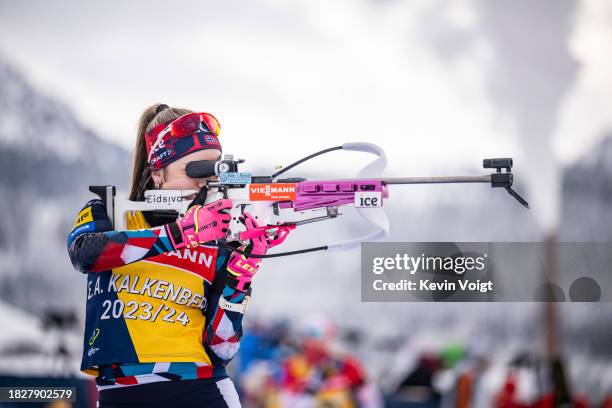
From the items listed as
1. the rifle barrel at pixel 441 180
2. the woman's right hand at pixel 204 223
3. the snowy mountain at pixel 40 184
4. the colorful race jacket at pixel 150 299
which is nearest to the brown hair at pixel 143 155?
the colorful race jacket at pixel 150 299

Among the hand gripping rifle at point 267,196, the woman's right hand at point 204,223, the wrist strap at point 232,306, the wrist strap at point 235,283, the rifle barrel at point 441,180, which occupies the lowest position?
the wrist strap at point 232,306

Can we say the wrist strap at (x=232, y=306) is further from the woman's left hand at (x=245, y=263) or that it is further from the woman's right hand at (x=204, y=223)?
the woman's right hand at (x=204, y=223)

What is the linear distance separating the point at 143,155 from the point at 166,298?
0.42 metres

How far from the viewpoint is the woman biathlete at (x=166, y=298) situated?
1.52 metres

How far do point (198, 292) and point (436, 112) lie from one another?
1.65 meters

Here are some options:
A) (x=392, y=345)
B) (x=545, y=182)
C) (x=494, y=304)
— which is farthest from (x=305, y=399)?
(x=545, y=182)

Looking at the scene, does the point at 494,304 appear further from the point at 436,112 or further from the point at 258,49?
the point at 258,49

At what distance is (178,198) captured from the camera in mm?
1710

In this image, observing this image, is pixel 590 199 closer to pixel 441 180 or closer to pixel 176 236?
pixel 441 180

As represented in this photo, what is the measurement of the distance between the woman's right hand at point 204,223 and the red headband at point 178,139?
22 cm

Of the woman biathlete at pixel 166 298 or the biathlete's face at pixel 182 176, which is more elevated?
the biathlete's face at pixel 182 176

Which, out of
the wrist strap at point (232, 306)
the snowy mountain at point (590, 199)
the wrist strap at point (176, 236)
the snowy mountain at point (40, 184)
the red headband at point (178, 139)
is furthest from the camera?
the snowy mountain at point (40, 184)

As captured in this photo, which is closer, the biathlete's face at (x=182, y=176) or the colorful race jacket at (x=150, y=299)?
the colorful race jacket at (x=150, y=299)

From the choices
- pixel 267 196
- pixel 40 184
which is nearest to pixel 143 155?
pixel 267 196
